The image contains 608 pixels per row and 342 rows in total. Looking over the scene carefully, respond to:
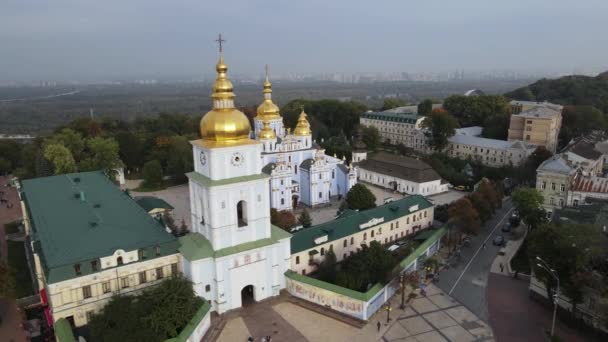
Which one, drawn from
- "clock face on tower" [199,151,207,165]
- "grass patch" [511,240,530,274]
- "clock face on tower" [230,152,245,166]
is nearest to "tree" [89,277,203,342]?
"clock face on tower" [199,151,207,165]

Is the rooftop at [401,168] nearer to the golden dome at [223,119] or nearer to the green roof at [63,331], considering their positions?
the golden dome at [223,119]

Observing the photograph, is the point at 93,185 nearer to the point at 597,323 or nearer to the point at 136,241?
the point at 136,241

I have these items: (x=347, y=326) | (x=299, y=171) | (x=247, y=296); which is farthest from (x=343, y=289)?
(x=299, y=171)

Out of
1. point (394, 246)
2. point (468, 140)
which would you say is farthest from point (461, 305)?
point (468, 140)

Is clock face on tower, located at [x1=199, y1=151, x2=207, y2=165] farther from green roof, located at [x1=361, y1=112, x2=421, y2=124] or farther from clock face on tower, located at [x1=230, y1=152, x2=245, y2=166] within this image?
green roof, located at [x1=361, y1=112, x2=421, y2=124]

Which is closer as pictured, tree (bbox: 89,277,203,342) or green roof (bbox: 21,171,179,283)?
tree (bbox: 89,277,203,342)

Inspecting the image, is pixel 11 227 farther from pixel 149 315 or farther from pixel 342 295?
pixel 342 295
